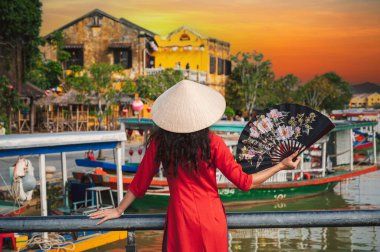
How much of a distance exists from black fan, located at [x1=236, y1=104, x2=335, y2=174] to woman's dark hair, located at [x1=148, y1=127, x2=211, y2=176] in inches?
15.0

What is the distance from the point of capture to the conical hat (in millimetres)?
2609

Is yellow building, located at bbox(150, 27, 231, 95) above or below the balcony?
above

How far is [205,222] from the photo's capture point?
251cm

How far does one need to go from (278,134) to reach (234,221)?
2.17 feet

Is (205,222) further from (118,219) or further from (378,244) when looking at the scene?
(378,244)

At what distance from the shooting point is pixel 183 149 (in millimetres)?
2607

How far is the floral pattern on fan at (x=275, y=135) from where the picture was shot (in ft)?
9.24

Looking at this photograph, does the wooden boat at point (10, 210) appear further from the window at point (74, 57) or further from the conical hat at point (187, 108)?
the window at point (74, 57)

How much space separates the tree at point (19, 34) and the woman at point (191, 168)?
22230mm

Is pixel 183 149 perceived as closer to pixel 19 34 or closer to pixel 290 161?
pixel 290 161

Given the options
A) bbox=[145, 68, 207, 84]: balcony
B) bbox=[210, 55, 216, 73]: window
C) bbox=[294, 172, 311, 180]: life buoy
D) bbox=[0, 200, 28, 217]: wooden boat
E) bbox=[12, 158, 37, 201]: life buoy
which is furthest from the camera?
bbox=[210, 55, 216, 73]: window

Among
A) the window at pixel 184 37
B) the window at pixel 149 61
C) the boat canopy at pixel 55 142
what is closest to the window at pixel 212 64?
the window at pixel 184 37

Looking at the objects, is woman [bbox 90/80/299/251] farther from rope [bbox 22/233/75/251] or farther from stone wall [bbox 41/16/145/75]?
stone wall [bbox 41/16/145/75]

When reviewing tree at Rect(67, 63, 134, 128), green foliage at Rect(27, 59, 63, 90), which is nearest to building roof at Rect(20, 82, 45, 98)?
tree at Rect(67, 63, 134, 128)
